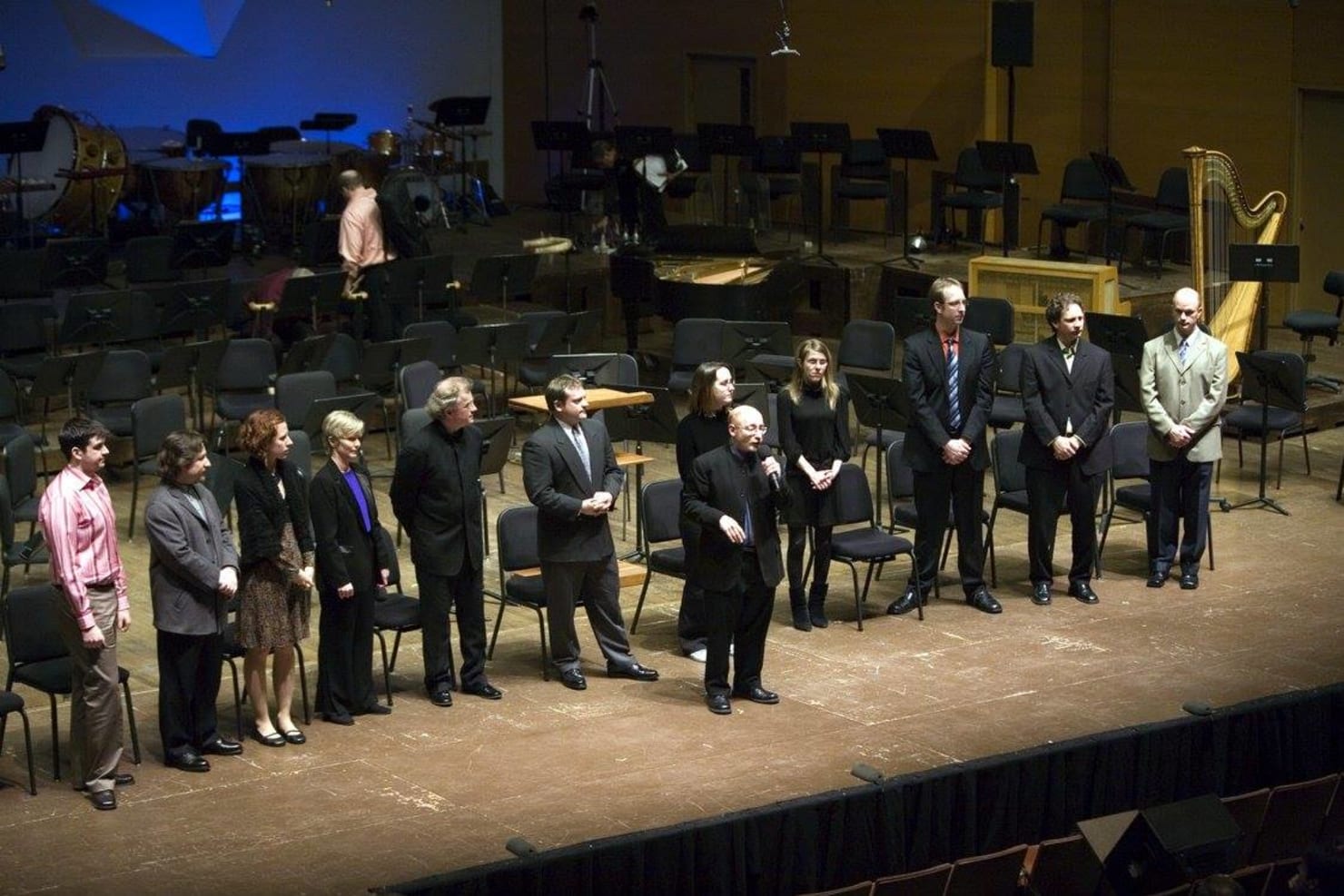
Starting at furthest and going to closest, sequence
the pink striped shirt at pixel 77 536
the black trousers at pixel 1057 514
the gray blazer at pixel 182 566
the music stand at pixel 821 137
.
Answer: the music stand at pixel 821 137
the black trousers at pixel 1057 514
the gray blazer at pixel 182 566
the pink striped shirt at pixel 77 536

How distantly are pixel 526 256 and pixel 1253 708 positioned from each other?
7.59 m

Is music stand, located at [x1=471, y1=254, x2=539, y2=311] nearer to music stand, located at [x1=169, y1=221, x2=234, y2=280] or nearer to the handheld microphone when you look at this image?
music stand, located at [x1=169, y1=221, x2=234, y2=280]

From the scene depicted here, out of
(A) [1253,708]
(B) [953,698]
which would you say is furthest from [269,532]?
(A) [1253,708]

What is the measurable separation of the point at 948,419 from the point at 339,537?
3.06 metres

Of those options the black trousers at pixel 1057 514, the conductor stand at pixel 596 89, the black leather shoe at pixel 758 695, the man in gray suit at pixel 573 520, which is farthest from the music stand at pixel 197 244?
the black leather shoe at pixel 758 695

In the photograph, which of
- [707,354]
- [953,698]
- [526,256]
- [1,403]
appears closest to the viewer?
[953,698]

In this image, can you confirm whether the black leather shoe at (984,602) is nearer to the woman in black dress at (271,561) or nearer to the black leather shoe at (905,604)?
the black leather shoe at (905,604)

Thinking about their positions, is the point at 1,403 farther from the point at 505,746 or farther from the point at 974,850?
the point at 974,850

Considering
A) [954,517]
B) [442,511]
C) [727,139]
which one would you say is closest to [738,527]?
[442,511]

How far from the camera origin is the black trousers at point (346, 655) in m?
8.00

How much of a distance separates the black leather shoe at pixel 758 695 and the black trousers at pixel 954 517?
1.47m

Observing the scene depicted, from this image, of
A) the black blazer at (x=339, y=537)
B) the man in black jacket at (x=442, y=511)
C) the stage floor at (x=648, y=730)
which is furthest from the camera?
the man in black jacket at (x=442, y=511)

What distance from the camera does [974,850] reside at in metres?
6.85

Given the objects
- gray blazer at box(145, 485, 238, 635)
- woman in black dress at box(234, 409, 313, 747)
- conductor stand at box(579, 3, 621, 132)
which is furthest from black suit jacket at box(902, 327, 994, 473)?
conductor stand at box(579, 3, 621, 132)
